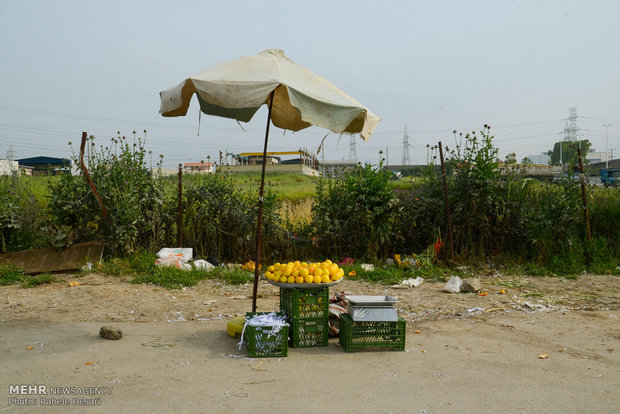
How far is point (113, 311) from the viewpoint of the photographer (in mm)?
5945

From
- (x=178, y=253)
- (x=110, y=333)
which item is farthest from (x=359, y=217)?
(x=110, y=333)

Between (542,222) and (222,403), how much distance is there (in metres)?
7.59

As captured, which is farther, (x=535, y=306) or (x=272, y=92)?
(x=535, y=306)

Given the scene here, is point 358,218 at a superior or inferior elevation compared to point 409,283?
superior

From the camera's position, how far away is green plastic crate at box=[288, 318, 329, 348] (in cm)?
463

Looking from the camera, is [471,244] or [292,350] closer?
[292,350]

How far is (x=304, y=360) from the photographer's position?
4277mm

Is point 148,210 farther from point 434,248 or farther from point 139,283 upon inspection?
point 434,248

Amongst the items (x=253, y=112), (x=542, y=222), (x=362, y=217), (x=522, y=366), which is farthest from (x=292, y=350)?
(x=542, y=222)

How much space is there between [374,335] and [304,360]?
2.60 feet

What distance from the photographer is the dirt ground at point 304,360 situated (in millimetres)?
3316

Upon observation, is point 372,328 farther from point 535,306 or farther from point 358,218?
point 358,218

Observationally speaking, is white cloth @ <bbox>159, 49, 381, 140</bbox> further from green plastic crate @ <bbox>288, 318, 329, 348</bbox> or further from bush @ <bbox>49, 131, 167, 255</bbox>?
bush @ <bbox>49, 131, 167, 255</bbox>

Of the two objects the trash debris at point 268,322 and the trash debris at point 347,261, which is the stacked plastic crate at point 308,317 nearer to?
the trash debris at point 268,322
